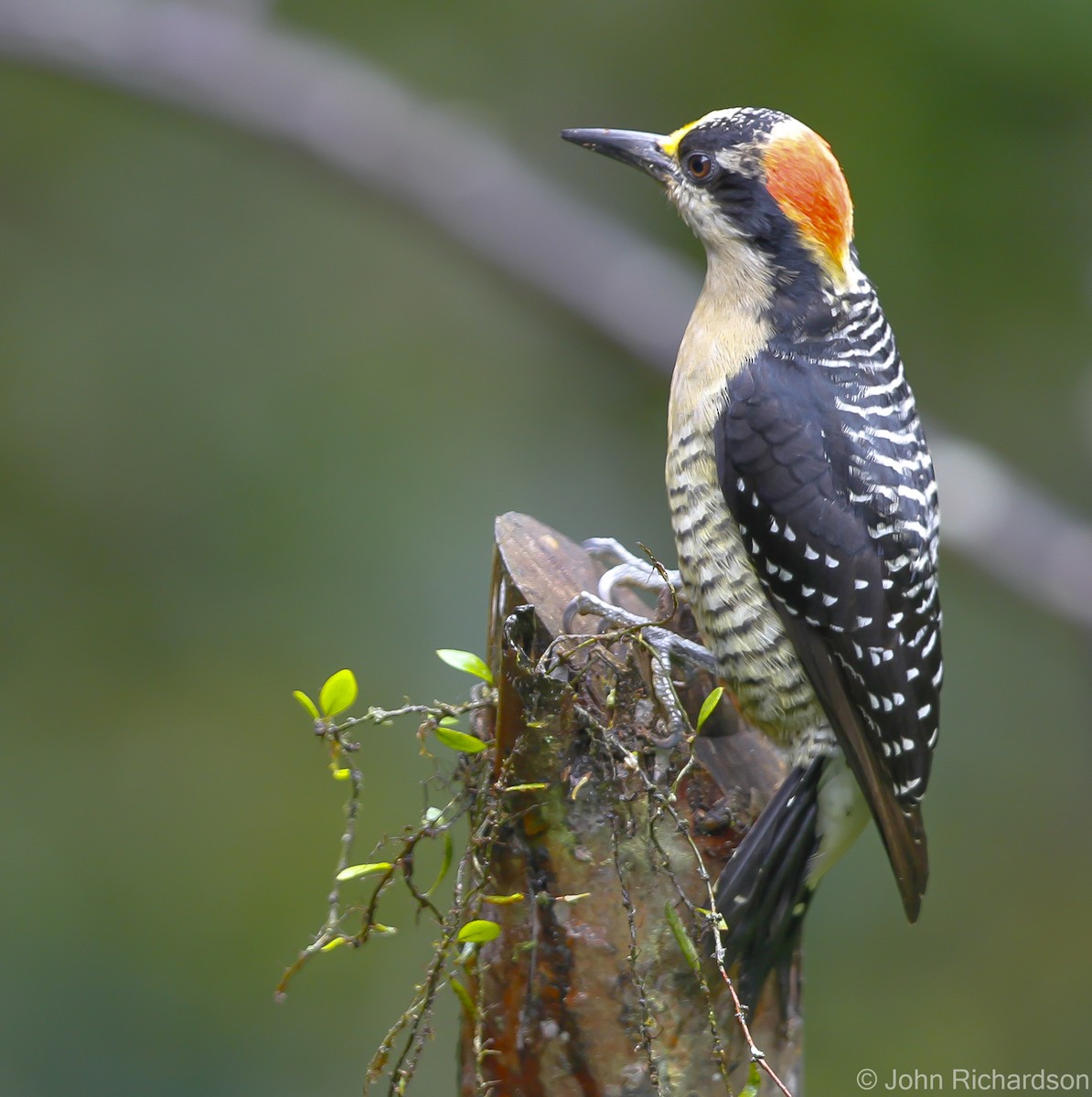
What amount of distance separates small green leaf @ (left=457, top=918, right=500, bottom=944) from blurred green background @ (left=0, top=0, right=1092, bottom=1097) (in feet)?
8.22

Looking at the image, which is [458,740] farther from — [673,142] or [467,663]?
[673,142]

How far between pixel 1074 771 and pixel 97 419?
409cm

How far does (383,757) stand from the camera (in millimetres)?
4387

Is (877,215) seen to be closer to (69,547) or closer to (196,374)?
(196,374)

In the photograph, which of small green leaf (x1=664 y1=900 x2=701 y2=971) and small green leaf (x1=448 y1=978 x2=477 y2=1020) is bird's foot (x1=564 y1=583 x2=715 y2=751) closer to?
small green leaf (x1=664 y1=900 x2=701 y2=971)

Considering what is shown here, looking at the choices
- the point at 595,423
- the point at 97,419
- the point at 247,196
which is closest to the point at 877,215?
the point at 595,423

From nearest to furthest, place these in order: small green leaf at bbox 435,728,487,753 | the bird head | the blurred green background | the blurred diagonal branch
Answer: small green leaf at bbox 435,728,487,753, the bird head, the blurred diagonal branch, the blurred green background

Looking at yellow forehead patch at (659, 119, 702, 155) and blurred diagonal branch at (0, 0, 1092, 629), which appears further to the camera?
blurred diagonal branch at (0, 0, 1092, 629)

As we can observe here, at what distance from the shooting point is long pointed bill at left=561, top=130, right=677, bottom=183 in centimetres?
256

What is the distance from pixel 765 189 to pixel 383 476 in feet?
8.49

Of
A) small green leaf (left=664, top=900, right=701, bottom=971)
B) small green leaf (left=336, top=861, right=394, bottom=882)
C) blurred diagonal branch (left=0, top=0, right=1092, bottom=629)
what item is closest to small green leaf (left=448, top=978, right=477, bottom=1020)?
small green leaf (left=336, top=861, right=394, bottom=882)

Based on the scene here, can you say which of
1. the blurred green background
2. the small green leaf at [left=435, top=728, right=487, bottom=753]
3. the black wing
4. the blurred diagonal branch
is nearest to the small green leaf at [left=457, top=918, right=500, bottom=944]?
the small green leaf at [left=435, top=728, right=487, bottom=753]

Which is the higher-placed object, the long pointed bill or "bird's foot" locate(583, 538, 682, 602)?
the long pointed bill

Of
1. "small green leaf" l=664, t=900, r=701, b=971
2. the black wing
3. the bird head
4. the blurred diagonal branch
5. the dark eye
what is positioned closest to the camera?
"small green leaf" l=664, t=900, r=701, b=971
